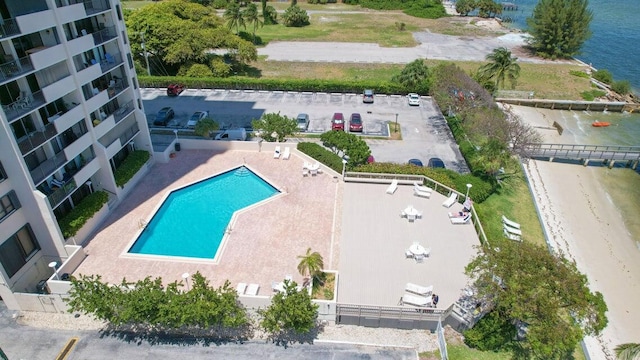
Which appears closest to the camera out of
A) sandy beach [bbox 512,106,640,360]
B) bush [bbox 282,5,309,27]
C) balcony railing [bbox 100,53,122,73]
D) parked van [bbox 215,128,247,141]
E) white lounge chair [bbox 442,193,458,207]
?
sandy beach [bbox 512,106,640,360]

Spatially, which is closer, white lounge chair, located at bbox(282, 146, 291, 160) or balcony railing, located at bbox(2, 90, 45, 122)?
balcony railing, located at bbox(2, 90, 45, 122)

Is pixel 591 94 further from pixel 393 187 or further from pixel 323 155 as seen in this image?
pixel 323 155

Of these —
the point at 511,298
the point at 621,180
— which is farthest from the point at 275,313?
the point at 621,180

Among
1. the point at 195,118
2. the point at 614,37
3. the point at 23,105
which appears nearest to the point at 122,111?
the point at 23,105

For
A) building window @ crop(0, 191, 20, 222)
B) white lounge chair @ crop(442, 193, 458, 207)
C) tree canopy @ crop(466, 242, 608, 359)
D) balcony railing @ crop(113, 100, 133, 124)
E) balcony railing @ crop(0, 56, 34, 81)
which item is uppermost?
balcony railing @ crop(0, 56, 34, 81)

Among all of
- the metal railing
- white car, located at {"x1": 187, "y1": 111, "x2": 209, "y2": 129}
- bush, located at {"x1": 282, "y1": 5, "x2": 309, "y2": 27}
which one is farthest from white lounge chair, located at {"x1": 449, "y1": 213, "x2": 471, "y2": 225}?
bush, located at {"x1": 282, "y1": 5, "x2": 309, "y2": 27}

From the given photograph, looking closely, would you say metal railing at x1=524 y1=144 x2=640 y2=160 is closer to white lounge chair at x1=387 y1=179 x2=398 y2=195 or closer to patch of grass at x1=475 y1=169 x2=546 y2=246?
patch of grass at x1=475 y1=169 x2=546 y2=246

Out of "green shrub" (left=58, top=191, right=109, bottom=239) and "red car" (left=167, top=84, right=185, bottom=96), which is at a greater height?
"green shrub" (left=58, top=191, right=109, bottom=239)

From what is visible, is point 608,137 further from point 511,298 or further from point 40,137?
point 40,137
